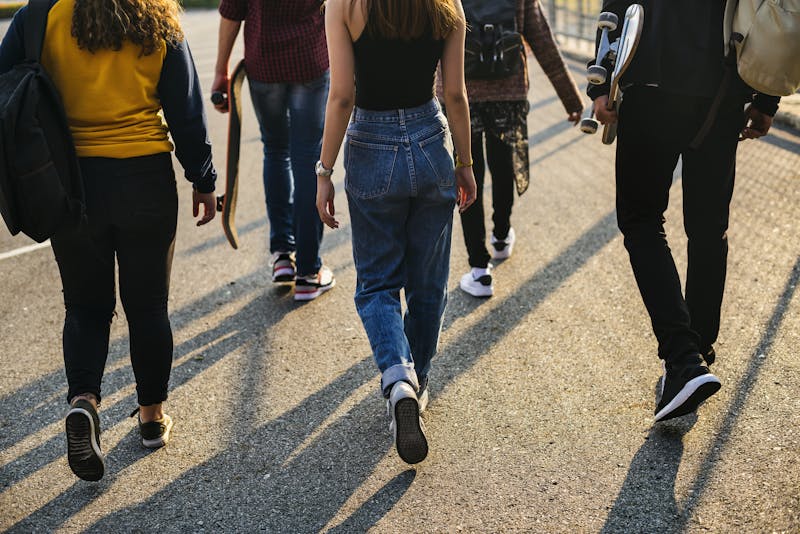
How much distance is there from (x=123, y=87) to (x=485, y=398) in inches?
70.9

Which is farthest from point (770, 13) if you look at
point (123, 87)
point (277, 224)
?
point (277, 224)

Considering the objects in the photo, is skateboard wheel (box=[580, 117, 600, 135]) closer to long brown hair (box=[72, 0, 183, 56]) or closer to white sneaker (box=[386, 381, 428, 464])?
white sneaker (box=[386, 381, 428, 464])

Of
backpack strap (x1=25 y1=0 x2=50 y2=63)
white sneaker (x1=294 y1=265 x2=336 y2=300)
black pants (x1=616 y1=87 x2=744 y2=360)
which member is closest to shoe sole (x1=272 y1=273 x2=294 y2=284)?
white sneaker (x1=294 y1=265 x2=336 y2=300)

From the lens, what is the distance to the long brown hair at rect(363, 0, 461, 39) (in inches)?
112

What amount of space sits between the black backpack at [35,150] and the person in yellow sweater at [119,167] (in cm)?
7

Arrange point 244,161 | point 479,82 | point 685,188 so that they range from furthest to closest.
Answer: point 244,161
point 479,82
point 685,188

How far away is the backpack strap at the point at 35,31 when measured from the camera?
291cm

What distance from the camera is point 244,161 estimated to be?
322 inches

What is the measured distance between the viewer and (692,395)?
310cm

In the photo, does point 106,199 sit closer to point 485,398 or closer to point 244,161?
point 485,398

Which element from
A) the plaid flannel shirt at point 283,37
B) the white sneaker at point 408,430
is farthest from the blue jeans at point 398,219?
the plaid flannel shirt at point 283,37

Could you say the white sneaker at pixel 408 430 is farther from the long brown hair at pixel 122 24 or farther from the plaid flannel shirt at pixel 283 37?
the plaid flannel shirt at pixel 283 37

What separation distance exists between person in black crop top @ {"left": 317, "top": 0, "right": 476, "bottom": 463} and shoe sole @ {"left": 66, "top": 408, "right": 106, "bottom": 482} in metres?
0.99

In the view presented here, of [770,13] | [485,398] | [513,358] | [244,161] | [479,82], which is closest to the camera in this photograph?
[770,13]
